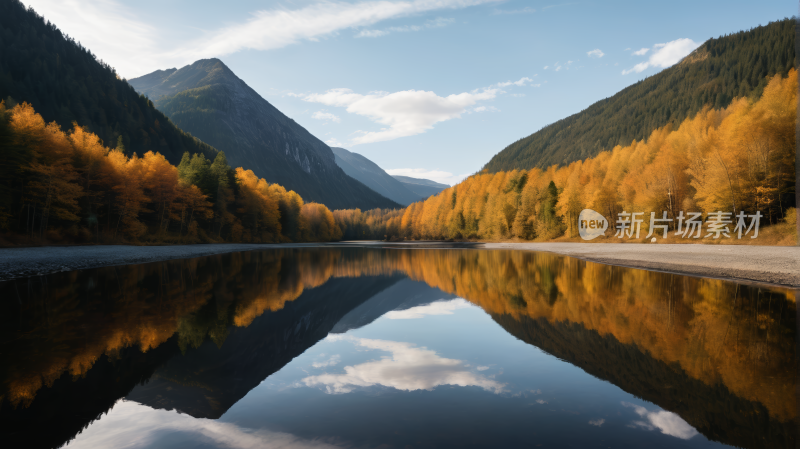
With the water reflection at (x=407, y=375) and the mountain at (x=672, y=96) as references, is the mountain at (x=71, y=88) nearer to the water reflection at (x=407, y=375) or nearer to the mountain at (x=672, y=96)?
the water reflection at (x=407, y=375)

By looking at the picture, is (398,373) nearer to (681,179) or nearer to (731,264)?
(731,264)

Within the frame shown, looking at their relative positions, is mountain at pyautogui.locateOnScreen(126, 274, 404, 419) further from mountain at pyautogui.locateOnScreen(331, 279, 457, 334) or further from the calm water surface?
mountain at pyautogui.locateOnScreen(331, 279, 457, 334)

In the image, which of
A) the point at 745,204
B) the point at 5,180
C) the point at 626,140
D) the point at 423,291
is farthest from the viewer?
the point at 626,140

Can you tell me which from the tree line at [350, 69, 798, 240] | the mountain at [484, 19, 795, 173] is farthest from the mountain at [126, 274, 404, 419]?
Result: the mountain at [484, 19, 795, 173]

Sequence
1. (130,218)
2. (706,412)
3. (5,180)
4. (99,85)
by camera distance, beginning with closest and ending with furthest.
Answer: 1. (706,412)
2. (5,180)
3. (130,218)
4. (99,85)

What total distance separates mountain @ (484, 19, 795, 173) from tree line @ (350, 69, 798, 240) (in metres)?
66.6

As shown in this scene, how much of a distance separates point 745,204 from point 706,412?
4798cm

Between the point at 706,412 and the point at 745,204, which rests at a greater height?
the point at 745,204

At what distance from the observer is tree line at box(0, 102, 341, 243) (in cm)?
3641

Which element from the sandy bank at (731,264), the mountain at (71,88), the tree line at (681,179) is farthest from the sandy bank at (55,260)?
the mountain at (71,88)

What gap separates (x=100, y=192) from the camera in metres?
44.0

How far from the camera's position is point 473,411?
5.16 meters

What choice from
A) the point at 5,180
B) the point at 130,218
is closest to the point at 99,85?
the point at 130,218

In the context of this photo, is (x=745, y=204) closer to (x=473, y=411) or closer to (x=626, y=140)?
(x=473, y=411)
